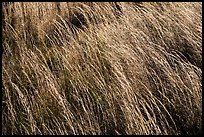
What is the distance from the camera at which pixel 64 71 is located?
3125 mm

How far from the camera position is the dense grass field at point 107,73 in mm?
2697

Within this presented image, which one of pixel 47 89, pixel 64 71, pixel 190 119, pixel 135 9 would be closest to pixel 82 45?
pixel 64 71

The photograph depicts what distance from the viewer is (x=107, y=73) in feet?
9.89

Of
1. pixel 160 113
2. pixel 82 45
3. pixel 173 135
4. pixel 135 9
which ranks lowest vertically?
pixel 173 135

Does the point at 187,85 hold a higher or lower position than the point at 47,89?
lower

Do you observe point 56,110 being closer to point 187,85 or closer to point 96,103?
point 96,103

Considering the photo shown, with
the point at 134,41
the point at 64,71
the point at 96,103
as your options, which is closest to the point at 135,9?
the point at 134,41

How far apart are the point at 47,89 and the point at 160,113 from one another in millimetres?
906

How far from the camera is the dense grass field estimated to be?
8.85 ft

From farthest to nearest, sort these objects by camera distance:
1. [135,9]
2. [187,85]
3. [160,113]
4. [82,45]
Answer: [135,9], [82,45], [187,85], [160,113]

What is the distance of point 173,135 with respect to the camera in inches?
105

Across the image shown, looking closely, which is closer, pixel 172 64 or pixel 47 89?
pixel 47 89

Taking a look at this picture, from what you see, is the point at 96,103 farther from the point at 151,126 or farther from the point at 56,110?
the point at 151,126

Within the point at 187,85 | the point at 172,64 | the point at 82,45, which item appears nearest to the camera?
the point at 187,85
